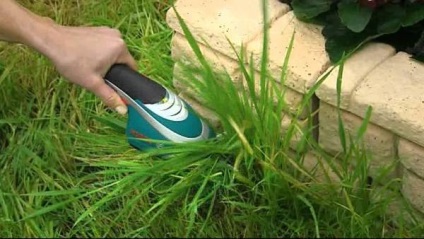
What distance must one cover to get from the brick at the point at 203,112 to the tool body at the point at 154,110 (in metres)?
0.08

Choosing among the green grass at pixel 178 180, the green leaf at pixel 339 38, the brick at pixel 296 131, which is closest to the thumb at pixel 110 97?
the green grass at pixel 178 180

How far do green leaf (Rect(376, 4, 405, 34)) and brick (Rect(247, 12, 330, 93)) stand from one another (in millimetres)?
123

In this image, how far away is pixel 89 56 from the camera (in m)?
1.85

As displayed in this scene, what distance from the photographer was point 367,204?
1742 millimetres

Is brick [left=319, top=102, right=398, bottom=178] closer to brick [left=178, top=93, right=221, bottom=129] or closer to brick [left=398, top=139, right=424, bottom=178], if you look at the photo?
brick [left=398, top=139, right=424, bottom=178]

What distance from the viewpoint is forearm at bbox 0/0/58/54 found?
188 centimetres

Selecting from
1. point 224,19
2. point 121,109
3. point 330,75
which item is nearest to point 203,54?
point 224,19

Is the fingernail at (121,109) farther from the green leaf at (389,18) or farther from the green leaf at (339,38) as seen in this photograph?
the green leaf at (389,18)

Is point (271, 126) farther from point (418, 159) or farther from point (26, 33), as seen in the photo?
point (26, 33)

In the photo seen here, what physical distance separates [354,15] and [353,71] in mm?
111

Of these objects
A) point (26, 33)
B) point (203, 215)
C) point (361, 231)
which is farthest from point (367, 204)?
point (26, 33)

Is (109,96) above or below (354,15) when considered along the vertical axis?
below

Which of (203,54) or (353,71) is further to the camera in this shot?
(203,54)

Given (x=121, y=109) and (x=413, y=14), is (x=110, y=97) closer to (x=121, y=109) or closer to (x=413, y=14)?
(x=121, y=109)
